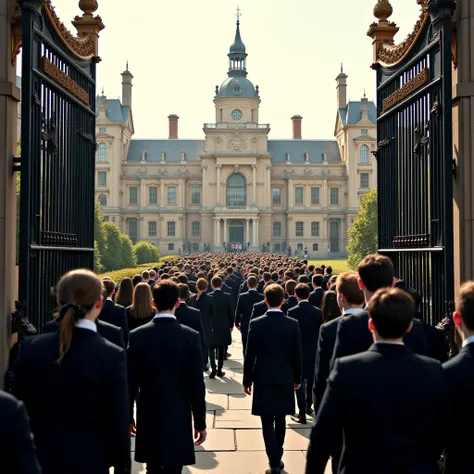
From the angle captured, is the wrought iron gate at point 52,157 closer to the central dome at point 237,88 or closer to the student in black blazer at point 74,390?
the student in black blazer at point 74,390

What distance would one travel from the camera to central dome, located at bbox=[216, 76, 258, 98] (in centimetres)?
8131

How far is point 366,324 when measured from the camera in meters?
4.69

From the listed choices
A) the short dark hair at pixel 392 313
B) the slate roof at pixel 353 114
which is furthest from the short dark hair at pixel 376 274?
the slate roof at pixel 353 114

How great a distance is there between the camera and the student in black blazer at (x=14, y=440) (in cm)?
247

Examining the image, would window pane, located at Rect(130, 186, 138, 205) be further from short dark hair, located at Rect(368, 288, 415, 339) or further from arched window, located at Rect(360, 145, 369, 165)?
short dark hair, located at Rect(368, 288, 415, 339)

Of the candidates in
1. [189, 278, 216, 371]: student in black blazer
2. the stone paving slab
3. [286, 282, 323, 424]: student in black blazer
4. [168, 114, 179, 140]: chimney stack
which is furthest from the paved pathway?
[168, 114, 179, 140]: chimney stack

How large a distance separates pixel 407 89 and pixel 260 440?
4603 mm

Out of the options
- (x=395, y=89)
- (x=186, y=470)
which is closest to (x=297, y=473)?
(x=186, y=470)

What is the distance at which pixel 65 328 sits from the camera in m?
3.73

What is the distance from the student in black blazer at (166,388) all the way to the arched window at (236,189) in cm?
7495

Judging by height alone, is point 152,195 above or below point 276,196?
above

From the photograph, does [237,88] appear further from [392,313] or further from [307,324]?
[392,313]

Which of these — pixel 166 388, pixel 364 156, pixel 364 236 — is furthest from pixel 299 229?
pixel 166 388

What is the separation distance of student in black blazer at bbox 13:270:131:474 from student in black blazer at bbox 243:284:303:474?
126 inches
